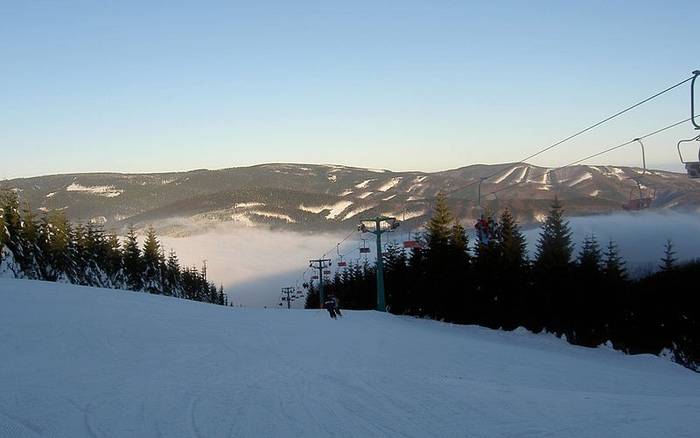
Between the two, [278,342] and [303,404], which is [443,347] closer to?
[278,342]

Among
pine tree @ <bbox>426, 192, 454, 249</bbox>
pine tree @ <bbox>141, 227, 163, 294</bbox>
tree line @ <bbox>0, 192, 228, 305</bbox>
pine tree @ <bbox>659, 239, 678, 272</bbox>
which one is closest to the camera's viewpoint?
pine tree @ <bbox>426, 192, 454, 249</bbox>

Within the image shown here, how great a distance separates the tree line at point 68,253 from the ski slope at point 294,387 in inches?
1845

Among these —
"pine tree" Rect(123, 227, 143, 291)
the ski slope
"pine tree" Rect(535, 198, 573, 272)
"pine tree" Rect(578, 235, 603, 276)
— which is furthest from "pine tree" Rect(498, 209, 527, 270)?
"pine tree" Rect(123, 227, 143, 291)

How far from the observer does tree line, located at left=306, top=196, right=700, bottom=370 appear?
146ft

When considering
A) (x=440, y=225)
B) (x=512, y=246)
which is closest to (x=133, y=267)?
(x=440, y=225)

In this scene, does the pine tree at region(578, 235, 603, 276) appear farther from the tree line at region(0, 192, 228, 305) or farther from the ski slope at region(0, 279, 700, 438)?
the tree line at region(0, 192, 228, 305)

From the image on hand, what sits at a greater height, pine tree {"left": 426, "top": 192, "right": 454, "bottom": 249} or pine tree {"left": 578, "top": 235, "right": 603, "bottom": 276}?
pine tree {"left": 426, "top": 192, "right": 454, "bottom": 249}

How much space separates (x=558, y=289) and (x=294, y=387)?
36.7 metres

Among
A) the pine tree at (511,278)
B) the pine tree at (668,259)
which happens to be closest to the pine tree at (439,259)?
the pine tree at (511,278)

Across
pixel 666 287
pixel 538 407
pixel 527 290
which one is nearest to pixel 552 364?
pixel 538 407

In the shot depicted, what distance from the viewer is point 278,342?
2162 cm

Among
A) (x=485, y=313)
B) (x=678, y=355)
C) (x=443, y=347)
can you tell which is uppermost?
(x=443, y=347)

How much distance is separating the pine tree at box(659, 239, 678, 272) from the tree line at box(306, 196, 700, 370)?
0.28 ft

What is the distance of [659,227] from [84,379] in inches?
3992
